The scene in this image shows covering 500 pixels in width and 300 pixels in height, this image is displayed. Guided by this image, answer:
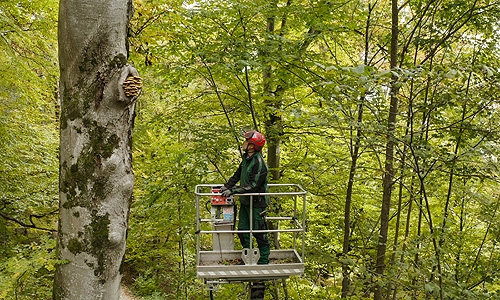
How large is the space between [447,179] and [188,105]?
494 centimetres

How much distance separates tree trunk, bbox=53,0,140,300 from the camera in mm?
2467

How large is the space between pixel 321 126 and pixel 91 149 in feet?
14.1

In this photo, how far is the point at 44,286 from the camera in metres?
9.05

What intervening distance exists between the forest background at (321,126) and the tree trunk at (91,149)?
0.79 m

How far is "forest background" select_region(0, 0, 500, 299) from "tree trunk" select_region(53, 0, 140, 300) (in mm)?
794

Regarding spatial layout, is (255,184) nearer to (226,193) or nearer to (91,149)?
(226,193)

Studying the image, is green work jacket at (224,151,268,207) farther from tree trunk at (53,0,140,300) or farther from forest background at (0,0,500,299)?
tree trunk at (53,0,140,300)

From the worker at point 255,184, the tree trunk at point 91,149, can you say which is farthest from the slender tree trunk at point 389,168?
the tree trunk at point 91,149

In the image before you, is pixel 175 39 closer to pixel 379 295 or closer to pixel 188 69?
pixel 188 69

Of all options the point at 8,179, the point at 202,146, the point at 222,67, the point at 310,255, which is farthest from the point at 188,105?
the point at 8,179

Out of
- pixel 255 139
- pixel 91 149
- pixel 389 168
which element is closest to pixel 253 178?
pixel 255 139

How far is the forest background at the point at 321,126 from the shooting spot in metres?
4.18

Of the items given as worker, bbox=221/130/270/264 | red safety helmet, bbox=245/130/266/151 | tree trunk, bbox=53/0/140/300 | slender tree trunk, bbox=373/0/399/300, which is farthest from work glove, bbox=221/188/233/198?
slender tree trunk, bbox=373/0/399/300

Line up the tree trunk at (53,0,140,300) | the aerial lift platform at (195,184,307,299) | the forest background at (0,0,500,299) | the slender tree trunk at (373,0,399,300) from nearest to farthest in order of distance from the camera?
1. the tree trunk at (53,0,140,300)
2. the aerial lift platform at (195,184,307,299)
3. the forest background at (0,0,500,299)
4. the slender tree trunk at (373,0,399,300)
